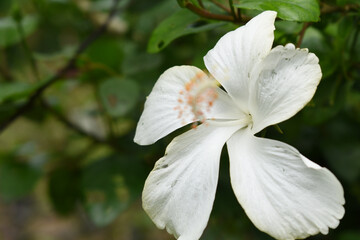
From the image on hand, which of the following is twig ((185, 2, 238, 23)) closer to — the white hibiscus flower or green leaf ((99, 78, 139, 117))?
the white hibiscus flower

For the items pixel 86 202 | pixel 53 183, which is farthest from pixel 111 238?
pixel 86 202

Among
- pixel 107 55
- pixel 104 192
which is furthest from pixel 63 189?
pixel 107 55

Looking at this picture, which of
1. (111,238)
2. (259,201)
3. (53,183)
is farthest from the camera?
(111,238)

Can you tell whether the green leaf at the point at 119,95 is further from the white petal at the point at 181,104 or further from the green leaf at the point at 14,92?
the white petal at the point at 181,104

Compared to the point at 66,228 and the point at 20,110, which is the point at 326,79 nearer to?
the point at 20,110

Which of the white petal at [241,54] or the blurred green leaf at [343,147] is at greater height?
the white petal at [241,54]

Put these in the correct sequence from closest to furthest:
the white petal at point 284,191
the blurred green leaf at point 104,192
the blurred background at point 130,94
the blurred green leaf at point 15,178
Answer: the white petal at point 284,191, the blurred background at point 130,94, the blurred green leaf at point 104,192, the blurred green leaf at point 15,178

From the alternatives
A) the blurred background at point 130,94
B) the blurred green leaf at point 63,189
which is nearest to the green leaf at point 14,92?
the blurred background at point 130,94
